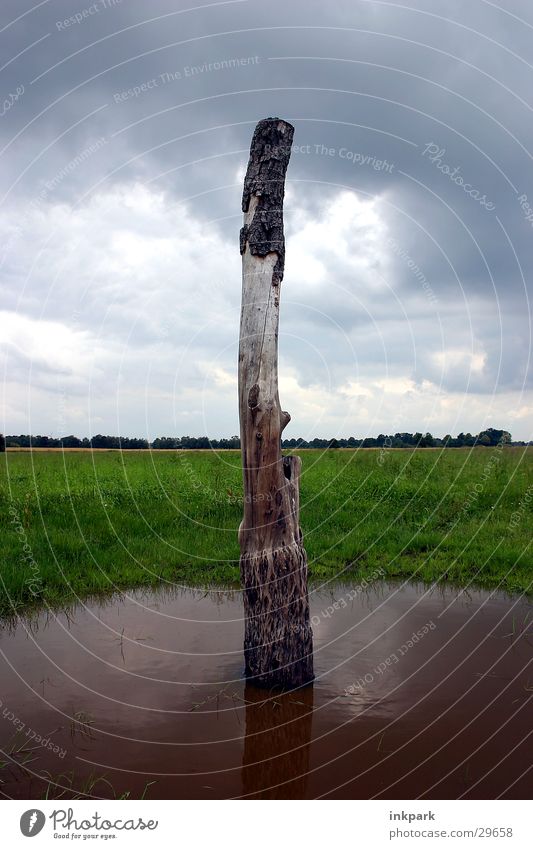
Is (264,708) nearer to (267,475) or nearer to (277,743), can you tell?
(277,743)

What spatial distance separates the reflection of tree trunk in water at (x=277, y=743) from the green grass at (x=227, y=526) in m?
4.02

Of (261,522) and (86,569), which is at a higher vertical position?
(261,522)

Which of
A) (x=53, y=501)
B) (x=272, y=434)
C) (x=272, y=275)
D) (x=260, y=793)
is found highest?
(x=272, y=275)

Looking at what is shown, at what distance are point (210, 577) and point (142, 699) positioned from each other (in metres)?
4.02

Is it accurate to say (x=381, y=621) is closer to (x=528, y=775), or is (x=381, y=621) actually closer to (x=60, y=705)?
(x=528, y=775)

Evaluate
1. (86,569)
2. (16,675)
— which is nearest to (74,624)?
(16,675)

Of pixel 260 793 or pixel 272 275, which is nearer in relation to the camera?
pixel 260 793

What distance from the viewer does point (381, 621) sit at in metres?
7.77
